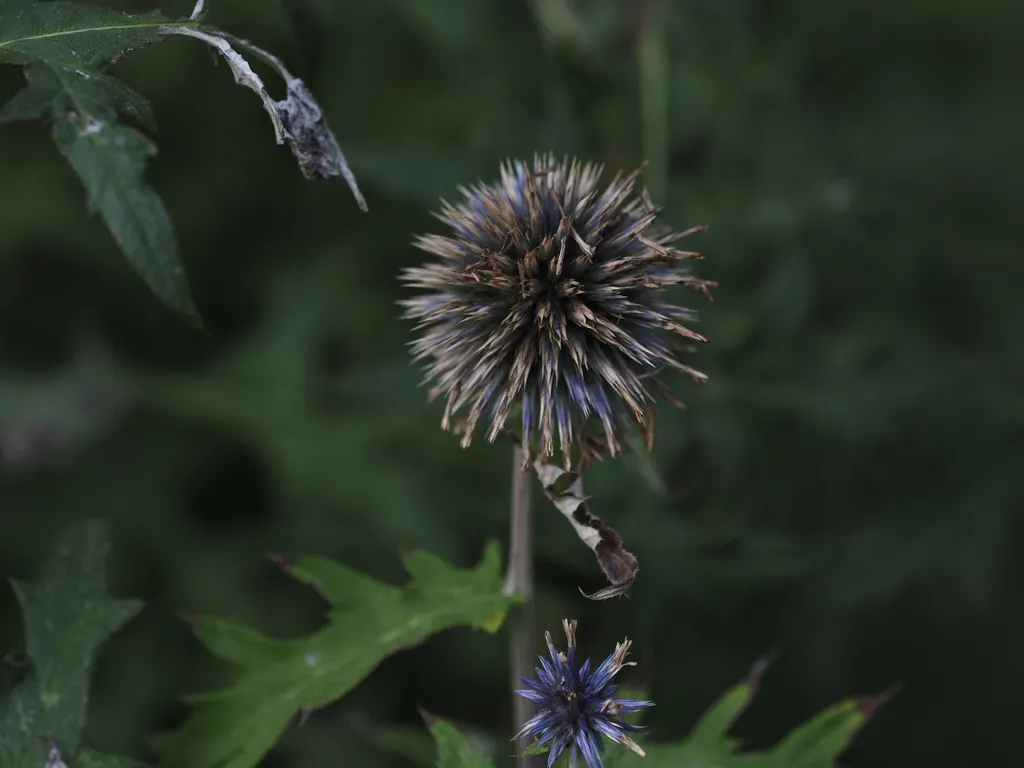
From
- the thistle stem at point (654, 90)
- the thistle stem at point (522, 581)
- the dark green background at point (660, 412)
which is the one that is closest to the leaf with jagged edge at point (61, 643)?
the thistle stem at point (522, 581)

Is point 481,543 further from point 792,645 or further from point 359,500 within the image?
point 792,645

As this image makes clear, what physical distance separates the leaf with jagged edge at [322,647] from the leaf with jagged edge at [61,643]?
171 millimetres

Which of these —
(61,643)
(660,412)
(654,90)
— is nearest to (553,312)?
(61,643)

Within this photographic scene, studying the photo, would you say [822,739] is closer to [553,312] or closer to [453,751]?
[453,751]

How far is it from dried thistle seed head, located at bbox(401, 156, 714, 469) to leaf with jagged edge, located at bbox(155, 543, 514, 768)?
31cm

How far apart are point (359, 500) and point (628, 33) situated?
6.31 ft

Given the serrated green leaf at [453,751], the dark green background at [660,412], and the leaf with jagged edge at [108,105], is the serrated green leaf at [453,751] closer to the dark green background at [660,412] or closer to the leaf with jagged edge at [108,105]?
the leaf with jagged edge at [108,105]

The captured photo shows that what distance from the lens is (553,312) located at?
1.79 m

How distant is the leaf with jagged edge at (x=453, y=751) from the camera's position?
1.68 meters

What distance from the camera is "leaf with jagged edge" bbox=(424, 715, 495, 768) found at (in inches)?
66.3

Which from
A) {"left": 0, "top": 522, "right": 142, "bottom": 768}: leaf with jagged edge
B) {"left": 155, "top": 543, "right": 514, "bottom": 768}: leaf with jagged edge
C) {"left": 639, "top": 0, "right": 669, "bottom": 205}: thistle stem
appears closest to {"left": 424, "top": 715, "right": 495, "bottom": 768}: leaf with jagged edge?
{"left": 155, "top": 543, "right": 514, "bottom": 768}: leaf with jagged edge

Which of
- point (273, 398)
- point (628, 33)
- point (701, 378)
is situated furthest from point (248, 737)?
point (628, 33)

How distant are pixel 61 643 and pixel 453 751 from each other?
788 millimetres

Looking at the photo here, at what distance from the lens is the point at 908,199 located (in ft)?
13.6
